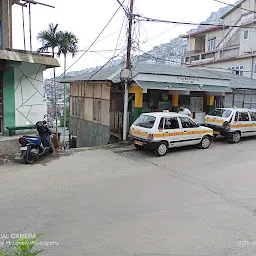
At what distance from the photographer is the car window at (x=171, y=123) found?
420 inches

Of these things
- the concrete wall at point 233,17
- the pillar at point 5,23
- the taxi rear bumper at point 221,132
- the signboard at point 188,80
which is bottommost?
the taxi rear bumper at point 221,132

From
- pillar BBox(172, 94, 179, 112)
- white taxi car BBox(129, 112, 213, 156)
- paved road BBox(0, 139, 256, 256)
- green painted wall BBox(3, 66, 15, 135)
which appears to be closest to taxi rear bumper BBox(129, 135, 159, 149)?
white taxi car BBox(129, 112, 213, 156)

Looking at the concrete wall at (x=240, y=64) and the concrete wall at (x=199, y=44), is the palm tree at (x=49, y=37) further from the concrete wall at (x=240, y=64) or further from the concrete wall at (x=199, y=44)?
the concrete wall at (x=199, y=44)

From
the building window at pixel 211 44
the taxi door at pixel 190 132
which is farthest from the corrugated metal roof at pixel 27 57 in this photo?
the building window at pixel 211 44

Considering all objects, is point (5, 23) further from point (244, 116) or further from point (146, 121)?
point (244, 116)

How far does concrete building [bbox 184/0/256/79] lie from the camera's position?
2680 cm

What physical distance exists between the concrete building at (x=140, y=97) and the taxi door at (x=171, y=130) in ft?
6.67

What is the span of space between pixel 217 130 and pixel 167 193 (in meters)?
7.98

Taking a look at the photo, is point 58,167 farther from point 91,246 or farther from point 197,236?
point 197,236

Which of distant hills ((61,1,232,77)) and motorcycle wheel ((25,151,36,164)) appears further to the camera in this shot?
distant hills ((61,1,232,77))

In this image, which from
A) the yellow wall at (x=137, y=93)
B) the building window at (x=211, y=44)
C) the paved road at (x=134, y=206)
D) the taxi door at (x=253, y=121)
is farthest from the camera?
the building window at (x=211, y=44)

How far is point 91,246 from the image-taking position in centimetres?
407

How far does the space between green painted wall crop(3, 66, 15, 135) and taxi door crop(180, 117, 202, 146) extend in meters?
7.09

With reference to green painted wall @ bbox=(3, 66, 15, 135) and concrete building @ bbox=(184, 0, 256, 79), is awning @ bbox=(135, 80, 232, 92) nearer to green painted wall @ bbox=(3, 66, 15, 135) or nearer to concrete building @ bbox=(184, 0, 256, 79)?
green painted wall @ bbox=(3, 66, 15, 135)
